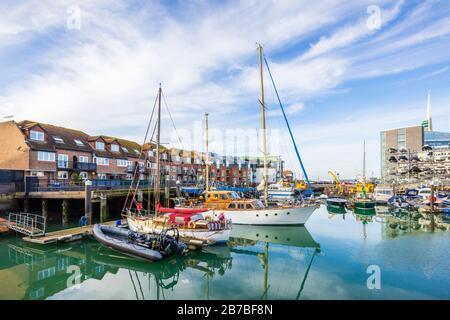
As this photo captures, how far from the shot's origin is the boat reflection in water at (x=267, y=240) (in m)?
18.8

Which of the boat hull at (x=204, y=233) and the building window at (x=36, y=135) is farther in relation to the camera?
the building window at (x=36, y=135)

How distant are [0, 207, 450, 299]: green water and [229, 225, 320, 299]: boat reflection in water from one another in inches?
3.6

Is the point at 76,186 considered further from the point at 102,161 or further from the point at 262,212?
the point at 262,212

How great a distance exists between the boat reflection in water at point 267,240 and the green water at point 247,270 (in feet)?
0.30

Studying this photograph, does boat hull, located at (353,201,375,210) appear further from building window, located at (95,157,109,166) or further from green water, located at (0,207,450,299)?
building window, located at (95,157,109,166)

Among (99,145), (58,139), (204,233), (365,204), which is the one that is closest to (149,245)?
(204,233)

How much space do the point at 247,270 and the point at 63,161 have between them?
121 feet

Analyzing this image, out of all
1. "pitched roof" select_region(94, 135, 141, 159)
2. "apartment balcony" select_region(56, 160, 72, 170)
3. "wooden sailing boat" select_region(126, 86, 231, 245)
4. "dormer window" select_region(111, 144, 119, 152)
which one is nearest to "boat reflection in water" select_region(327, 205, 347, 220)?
"wooden sailing boat" select_region(126, 86, 231, 245)

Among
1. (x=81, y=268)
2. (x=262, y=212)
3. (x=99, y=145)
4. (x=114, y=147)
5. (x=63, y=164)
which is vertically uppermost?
(x=99, y=145)

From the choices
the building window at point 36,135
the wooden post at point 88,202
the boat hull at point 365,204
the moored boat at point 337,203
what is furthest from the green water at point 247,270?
the moored boat at point 337,203

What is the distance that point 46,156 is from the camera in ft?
127

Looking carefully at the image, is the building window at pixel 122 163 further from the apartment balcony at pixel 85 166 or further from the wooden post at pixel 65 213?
the wooden post at pixel 65 213

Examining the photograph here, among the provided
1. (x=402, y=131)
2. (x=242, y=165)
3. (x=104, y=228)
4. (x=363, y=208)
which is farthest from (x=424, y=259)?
(x=402, y=131)

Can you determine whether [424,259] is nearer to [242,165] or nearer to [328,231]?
[328,231]
